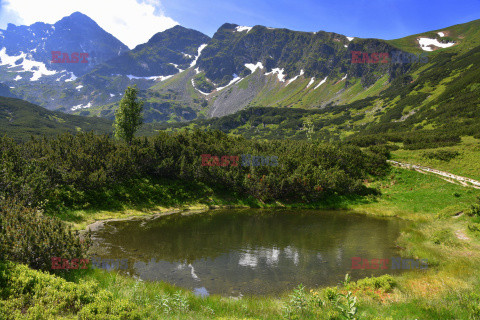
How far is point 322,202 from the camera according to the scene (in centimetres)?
5503

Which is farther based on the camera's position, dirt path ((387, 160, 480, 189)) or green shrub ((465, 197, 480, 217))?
dirt path ((387, 160, 480, 189))

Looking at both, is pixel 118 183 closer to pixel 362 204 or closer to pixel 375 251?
pixel 375 251

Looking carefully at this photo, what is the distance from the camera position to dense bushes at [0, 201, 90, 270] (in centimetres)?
1501

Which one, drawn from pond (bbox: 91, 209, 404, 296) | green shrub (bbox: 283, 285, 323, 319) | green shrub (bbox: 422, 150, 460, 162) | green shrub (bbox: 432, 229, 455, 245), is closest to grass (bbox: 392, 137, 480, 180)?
green shrub (bbox: 422, 150, 460, 162)

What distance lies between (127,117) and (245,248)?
47320mm

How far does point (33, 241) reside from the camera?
52.0 ft

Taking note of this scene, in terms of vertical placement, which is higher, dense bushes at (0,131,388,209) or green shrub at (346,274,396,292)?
dense bushes at (0,131,388,209)

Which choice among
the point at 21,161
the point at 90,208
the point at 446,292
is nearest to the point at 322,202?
the point at 446,292

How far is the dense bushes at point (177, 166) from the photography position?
128 feet

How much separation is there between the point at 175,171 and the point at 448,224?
50.8 m

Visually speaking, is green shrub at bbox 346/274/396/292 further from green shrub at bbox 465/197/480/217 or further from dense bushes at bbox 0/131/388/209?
dense bushes at bbox 0/131/388/209

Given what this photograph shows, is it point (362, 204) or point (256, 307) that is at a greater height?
point (256, 307)

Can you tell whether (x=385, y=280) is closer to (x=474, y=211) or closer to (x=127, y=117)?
(x=474, y=211)

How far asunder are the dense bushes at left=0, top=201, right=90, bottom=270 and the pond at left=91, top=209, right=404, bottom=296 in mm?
6897
